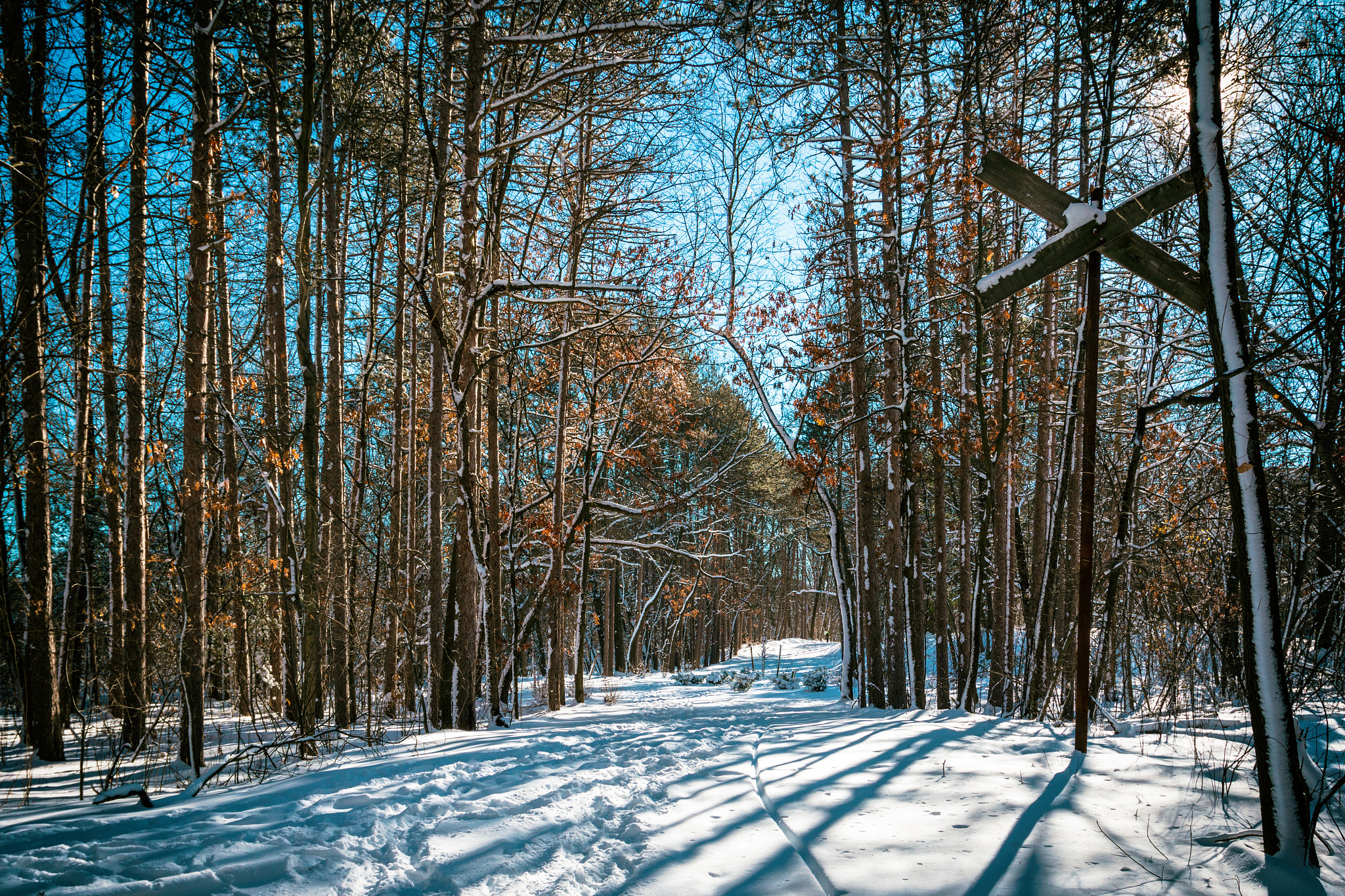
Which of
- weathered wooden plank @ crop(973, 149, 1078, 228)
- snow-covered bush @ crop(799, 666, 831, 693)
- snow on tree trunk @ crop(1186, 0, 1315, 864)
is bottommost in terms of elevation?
snow-covered bush @ crop(799, 666, 831, 693)

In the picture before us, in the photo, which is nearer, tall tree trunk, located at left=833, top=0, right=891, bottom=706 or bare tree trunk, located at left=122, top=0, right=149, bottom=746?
bare tree trunk, located at left=122, top=0, right=149, bottom=746

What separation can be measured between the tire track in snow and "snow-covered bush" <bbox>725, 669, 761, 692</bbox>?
1349cm

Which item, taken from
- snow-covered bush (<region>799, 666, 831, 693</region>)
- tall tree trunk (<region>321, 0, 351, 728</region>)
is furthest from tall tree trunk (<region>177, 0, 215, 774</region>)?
snow-covered bush (<region>799, 666, 831, 693</region>)

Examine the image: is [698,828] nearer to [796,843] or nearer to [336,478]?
[796,843]

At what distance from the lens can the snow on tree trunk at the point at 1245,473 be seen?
7.30 feet

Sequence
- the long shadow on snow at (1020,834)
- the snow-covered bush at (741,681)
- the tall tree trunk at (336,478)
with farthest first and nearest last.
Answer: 1. the snow-covered bush at (741,681)
2. the tall tree trunk at (336,478)
3. the long shadow on snow at (1020,834)

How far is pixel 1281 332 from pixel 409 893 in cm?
759

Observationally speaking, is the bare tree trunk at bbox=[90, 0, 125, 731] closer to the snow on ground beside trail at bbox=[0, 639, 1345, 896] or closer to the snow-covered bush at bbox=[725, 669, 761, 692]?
the snow on ground beside trail at bbox=[0, 639, 1345, 896]

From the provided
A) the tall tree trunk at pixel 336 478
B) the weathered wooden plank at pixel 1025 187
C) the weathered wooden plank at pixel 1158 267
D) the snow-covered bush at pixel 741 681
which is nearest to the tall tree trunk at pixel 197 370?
the tall tree trunk at pixel 336 478

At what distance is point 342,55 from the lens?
7.94m

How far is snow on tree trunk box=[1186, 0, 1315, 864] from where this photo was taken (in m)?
2.23

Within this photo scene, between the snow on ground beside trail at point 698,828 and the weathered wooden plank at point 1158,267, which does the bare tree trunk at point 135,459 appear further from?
the weathered wooden plank at point 1158,267

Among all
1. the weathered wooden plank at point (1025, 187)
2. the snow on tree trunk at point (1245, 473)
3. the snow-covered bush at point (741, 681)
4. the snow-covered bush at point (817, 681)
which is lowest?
the snow-covered bush at point (741, 681)

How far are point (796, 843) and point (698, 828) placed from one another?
51 centimetres
